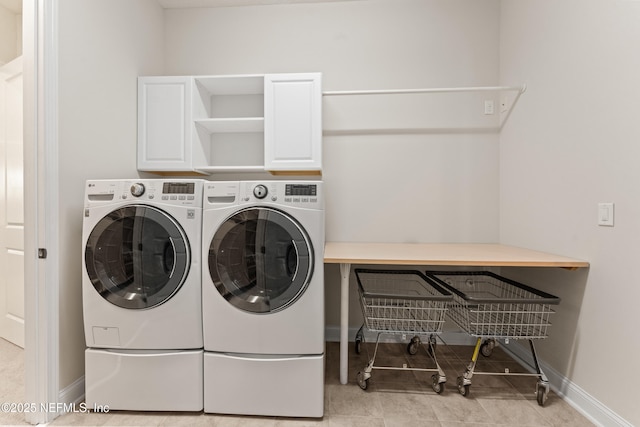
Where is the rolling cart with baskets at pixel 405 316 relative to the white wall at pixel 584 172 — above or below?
below

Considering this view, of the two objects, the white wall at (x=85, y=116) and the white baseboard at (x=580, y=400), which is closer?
the white baseboard at (x=580, y=400)

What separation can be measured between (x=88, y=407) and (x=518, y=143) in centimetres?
320

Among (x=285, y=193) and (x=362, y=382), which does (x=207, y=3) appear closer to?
(x=285, y=193)

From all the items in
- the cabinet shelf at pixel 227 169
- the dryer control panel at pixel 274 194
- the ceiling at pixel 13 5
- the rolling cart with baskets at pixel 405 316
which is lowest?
the rolling cart with baskets at pixel 405 316

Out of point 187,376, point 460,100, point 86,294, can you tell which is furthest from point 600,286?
point 86,294

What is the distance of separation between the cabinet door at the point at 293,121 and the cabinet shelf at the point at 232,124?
6.1 inches

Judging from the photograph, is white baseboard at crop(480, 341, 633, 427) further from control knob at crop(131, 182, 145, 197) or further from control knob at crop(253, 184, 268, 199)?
control knob at crop(131, 182, 145, 197)

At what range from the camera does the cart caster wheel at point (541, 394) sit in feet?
5.26

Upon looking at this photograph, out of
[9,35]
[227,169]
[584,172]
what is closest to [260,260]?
[227,169]

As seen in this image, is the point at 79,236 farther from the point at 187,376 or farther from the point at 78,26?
the point at 78,26

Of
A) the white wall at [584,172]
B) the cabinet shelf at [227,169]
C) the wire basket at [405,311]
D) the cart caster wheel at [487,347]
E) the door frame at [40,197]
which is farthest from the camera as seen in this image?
the cabinet shelf at [227,169]

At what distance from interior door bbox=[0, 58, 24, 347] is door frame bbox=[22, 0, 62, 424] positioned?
40.7 inches

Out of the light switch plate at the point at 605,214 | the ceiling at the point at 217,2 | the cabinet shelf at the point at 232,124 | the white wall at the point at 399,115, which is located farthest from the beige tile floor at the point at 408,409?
the ceiling at the point at 217,2

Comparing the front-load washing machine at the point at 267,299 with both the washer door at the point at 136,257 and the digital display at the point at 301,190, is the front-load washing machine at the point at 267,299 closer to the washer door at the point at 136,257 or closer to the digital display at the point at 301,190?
the digital display at the point at 301,190
